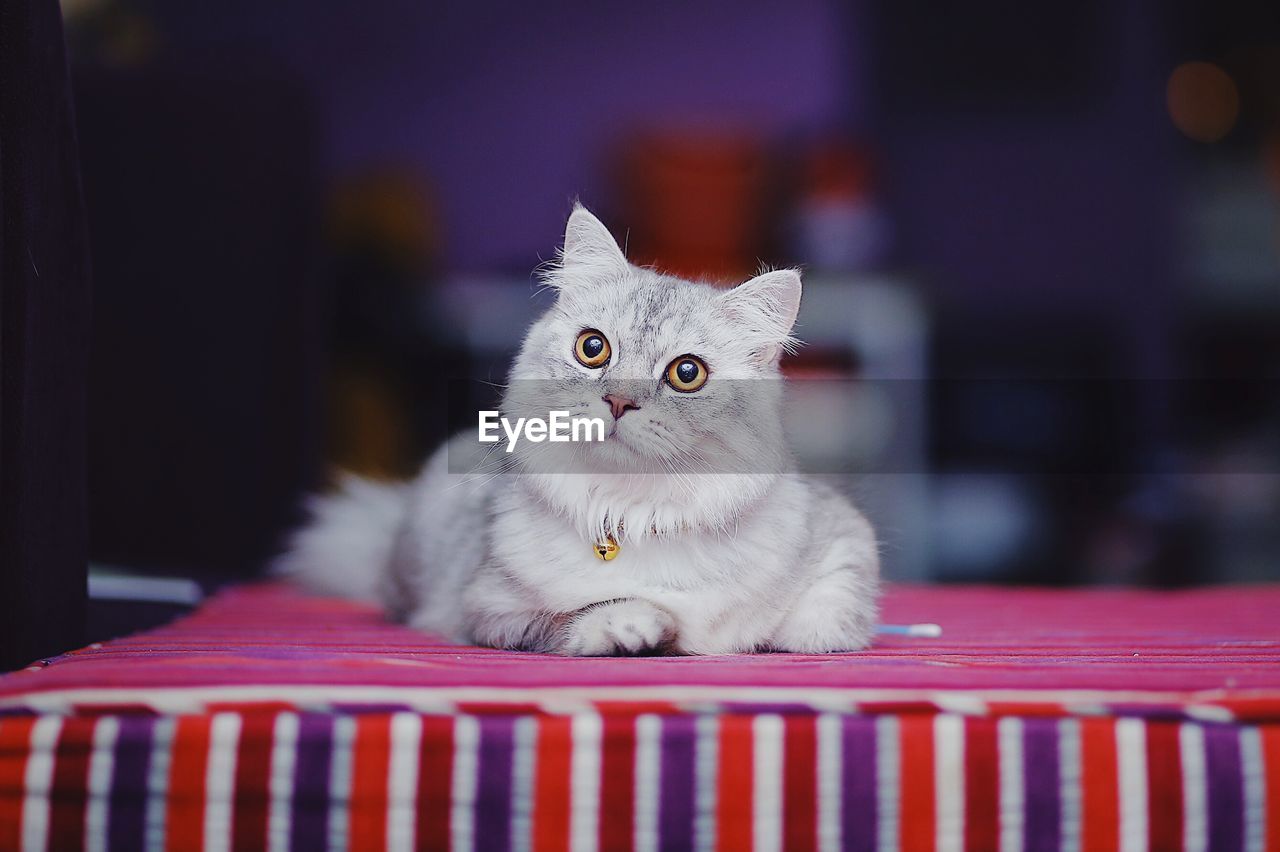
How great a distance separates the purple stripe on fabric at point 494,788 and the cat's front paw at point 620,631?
0.86 feet

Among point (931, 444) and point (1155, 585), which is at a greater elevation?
point (931, 444)

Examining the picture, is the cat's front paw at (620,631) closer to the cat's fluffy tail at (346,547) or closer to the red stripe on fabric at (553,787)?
the red stripe on fabric at (553,787)

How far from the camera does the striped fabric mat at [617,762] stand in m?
0.84

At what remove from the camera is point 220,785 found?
2.74ft

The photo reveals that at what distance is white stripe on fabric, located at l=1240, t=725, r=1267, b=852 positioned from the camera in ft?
2.83

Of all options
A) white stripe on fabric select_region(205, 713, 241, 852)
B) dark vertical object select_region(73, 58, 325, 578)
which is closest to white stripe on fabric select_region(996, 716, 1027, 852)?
white stripe on fabric select_region(205, 713, 241, 852)

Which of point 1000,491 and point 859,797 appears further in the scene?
point 1000,491

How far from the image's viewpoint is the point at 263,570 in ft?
7.41

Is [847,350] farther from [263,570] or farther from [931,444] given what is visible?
[263,570]

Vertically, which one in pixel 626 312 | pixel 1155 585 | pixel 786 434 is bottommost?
pixel 1155 585

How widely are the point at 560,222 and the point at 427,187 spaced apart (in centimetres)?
364

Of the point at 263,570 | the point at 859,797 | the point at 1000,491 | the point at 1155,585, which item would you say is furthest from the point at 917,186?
the point at 859,797

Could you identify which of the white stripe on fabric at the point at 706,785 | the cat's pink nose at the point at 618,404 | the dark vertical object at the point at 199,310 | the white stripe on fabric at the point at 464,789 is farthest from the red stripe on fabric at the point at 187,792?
the dark vertical object at the point at 199,310

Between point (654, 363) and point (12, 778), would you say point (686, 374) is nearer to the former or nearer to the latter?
point (654, 363)
